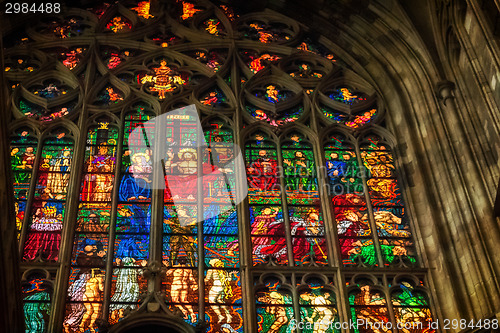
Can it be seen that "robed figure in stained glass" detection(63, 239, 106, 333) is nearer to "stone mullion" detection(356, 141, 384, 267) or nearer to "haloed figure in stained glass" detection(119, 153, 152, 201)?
"haloed figure in stained glass" detection(119, 153, 152, 201)

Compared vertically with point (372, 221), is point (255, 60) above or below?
above

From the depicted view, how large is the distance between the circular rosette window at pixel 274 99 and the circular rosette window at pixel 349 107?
0.39 meters

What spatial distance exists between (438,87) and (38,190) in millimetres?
6157

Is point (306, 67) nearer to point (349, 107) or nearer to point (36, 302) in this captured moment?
point (349, 107)

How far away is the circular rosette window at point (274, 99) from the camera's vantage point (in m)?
13.1

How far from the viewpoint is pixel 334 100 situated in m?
13.3

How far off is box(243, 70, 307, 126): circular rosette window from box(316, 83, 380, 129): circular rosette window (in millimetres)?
395

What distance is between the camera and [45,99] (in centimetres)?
1294

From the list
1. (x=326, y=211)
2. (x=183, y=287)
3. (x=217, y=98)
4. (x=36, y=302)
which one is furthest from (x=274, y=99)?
(x=36, y=302)

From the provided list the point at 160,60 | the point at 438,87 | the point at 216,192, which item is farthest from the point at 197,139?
the point at 438,87

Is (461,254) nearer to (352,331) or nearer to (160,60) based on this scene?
(352,331)

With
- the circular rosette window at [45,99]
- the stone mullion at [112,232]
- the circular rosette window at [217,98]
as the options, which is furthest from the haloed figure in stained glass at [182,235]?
the circular rosette window at [45,99]

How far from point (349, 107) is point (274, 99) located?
1272mm

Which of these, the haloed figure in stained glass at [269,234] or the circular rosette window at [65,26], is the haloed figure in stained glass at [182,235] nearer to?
the haloed figure in stained glass at [269,234]
